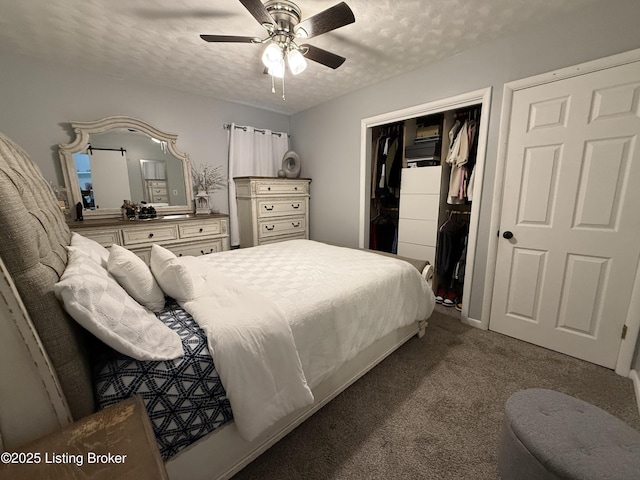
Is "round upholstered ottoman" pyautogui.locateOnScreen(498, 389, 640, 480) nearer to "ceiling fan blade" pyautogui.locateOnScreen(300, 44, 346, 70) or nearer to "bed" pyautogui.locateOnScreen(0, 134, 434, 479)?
"bed" pyautogui.locateOnScreen(0, 134, 434, 479)

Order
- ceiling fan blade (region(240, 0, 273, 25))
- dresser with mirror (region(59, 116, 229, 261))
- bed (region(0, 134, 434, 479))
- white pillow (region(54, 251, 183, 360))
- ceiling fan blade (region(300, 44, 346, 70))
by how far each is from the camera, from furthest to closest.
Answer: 1. dresser with mirror (region(59, 116, 229, 261))
2. ceiling fan blade (region(300, 44, 346, 70))
3. ceiling fan blade (region(240, 0, 273, 25))
4. white pillow (region(54, 251, 183, 360))
5. bed (region(0, 134, 434, 479))

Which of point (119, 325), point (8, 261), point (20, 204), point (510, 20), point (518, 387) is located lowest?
point (518, 387)

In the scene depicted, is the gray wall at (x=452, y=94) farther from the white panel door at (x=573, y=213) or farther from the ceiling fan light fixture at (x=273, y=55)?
the ceiling fan light fixture at (x=273, y=55)

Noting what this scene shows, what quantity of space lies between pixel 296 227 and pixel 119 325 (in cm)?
306

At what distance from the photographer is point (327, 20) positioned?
1443 millimetres

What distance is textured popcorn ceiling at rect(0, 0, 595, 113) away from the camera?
1.68m

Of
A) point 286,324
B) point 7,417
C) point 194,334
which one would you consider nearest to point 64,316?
point 7,417

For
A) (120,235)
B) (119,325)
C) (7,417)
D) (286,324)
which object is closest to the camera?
(7,417)

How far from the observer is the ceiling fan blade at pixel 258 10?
4.31 feet

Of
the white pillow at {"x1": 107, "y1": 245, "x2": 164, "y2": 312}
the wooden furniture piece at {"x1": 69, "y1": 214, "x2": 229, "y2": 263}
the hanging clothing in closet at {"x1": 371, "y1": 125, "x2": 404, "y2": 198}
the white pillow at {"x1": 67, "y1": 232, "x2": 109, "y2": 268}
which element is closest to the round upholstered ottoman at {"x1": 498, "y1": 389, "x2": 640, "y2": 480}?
the white pillow at {"x1": 107, "y1": 245, "x2": 164, "y2": 312}

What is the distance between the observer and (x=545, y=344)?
211 cm

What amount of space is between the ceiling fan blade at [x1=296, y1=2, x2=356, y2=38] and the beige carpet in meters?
2.20

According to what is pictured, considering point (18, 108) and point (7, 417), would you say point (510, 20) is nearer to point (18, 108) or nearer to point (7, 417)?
point (7, 417)

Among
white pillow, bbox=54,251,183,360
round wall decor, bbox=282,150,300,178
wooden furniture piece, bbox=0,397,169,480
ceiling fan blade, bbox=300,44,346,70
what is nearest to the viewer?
wooden furniture piece, bbox=0,397,169,480
